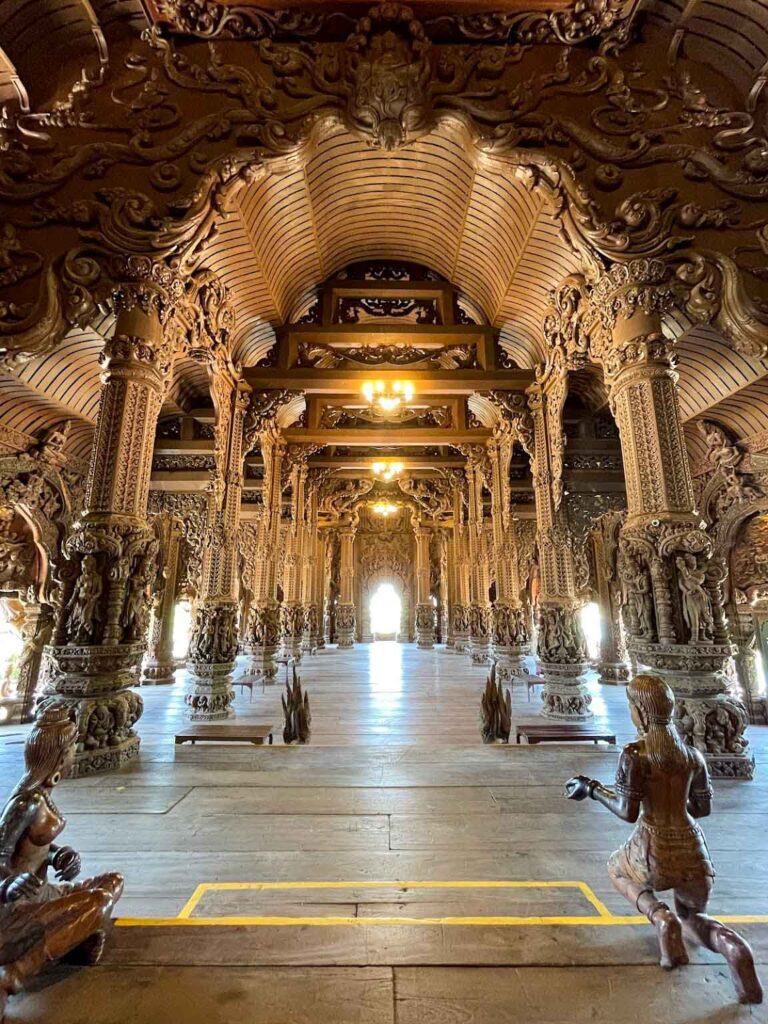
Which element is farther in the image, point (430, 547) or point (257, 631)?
point (430, 547)

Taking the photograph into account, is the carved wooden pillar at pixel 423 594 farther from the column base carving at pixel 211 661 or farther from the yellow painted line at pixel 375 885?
the yellow painted line at pixel 375 885

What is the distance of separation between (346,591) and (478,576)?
860 centimetres

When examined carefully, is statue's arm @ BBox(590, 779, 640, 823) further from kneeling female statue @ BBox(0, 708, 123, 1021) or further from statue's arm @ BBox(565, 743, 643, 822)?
kneeling female statue @ BBox(0, 708, 123, 1021)

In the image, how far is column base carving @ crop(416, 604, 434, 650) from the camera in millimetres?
18797

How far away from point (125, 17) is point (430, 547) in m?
20.6

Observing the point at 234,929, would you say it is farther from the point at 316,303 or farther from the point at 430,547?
the point at 430,547

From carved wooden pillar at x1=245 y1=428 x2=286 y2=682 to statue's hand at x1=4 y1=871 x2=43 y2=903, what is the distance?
7.56 metres

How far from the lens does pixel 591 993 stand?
Answer: 1.43 meters

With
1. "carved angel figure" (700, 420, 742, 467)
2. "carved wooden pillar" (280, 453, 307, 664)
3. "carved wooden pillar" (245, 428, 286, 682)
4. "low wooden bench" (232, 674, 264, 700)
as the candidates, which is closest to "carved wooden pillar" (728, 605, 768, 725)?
"carved angel figure" (700, 420, 742, 467)

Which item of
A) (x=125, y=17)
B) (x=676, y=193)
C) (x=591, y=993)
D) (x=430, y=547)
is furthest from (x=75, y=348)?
(x=430, y=547)

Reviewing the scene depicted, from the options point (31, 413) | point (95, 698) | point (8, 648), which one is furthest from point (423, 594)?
point (95, 698)

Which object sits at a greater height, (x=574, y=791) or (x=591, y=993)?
(x=574, y=791)

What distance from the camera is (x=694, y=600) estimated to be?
3.54 m

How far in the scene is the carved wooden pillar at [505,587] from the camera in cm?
957
